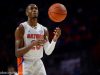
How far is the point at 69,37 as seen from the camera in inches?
420

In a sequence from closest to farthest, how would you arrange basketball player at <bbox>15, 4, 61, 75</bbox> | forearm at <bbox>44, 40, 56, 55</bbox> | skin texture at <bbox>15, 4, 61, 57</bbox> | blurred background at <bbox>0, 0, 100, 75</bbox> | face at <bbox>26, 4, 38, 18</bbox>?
skin texture at <bbox>15, 4, 61, 57</bbox> < basketball player at <bbox>15, 4, 61, 75</bbox> < face at <bbox>26, 4, 38, 18</bbox> < forearm at <bbox>44, 40, 56, 55</bbox> < blurred background at <bbox>0, 0, 100, 75</bbox>

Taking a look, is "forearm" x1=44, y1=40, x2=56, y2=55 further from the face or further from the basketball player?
the face

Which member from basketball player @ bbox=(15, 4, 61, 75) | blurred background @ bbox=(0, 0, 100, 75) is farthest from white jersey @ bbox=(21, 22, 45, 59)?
blurred background @ bbox=(0, 0, 100, 75)

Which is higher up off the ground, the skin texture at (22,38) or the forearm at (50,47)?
the skin texture at (22,38)

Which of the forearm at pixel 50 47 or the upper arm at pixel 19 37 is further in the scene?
the forearm at pixel 50 47

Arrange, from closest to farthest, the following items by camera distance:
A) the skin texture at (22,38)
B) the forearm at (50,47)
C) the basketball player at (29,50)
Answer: the skin texture at (22,38), the basketball player at (29,50), the forearm at (50,47)

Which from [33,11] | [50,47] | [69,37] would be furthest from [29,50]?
[69,37]

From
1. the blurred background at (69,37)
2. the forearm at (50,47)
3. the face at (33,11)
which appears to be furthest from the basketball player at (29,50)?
the blurred background at (69,37)

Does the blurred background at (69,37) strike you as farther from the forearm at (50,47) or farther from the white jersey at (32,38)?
the white jersey at (32,38)

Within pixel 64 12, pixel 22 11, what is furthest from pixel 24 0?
pixel 64 12

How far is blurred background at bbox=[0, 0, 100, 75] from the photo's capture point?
9.56 meters

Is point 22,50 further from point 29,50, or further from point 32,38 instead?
point 32,38

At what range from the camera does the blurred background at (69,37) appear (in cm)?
956

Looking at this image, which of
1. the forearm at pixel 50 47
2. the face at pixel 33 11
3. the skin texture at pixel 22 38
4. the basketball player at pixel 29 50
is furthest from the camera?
the forearm at pixel 50 47
